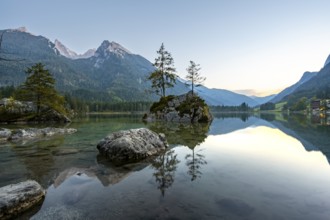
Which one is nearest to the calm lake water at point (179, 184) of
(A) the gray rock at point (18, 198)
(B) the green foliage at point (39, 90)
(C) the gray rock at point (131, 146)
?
(A) the gray rock at point (18, 198)

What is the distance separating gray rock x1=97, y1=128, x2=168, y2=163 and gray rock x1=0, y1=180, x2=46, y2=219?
635 cm

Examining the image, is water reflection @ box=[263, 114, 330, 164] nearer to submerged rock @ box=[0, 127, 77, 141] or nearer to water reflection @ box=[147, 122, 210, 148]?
water reflection @ box=[147, 122, 210, 148]

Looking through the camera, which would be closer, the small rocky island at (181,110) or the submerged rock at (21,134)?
the submerged rock at (21,134)

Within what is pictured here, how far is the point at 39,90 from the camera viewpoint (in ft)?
169

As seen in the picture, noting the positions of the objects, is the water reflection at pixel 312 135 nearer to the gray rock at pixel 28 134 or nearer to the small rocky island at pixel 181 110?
the small rocky island at pixel 181 110

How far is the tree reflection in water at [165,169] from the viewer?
10.1 m

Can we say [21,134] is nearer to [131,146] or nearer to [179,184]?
[131,146]

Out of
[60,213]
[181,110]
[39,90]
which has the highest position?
[39,90]

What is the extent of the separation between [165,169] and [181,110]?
47.7m

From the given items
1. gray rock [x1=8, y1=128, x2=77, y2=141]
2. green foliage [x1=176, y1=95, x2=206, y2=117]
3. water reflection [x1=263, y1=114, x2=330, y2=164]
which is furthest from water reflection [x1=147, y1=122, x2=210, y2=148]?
green foliage [x1=176, y1=95, x2=206, y2=117]

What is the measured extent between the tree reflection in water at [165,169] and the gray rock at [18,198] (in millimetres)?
4827

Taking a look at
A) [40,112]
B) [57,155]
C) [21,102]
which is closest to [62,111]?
[40,112]

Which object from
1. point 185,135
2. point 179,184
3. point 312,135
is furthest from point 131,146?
point 312,135

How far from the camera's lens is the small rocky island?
58.5 metres
